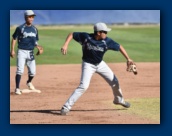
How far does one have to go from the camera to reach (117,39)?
15.3 meters

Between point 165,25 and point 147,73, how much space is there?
12.2 feet

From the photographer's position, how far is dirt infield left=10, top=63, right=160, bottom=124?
934 cm

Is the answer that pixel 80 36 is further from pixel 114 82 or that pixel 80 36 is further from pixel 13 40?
pixel 13 40

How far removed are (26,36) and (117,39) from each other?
5041 mm

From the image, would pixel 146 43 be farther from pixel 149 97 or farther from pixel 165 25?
pixel 165 25

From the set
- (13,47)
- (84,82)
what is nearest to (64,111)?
(84,82)

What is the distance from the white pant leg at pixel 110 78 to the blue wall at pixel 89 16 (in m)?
0.76

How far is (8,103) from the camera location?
929 cm

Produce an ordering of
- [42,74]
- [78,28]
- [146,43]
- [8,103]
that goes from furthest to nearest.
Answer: [146,43] → [42,74] → [78,28] → [8,103]

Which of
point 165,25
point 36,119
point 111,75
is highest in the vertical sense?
point 165,25

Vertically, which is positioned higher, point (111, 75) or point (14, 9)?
point (14, 9)

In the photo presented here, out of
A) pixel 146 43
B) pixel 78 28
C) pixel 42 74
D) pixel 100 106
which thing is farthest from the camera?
pixel 146 43

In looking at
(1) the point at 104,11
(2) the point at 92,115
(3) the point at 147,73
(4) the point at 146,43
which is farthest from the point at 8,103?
(4) the point at 146,43

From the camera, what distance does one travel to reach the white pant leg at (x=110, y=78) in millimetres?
9406
